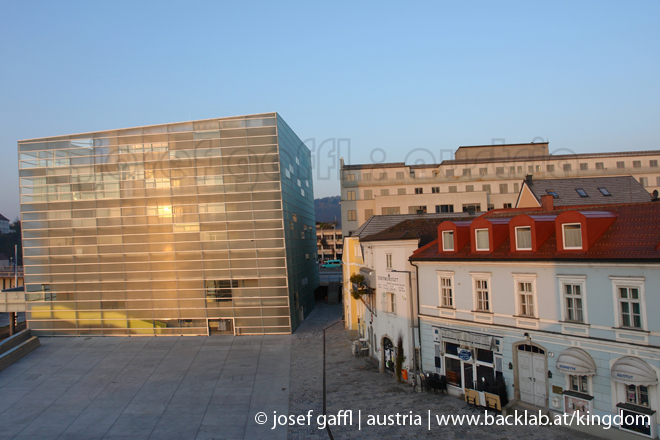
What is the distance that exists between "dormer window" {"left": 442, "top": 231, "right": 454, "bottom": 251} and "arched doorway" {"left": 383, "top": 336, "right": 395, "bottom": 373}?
7391 mm

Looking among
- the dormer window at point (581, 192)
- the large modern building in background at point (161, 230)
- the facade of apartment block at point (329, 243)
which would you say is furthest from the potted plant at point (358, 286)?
the facade of apartment block at point (329, 243)

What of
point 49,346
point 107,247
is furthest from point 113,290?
point 49,346

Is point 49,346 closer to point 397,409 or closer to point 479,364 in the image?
point 397,409

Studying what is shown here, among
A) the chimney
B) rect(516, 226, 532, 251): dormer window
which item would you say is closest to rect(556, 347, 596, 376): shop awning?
rect(516, 226, 532, 251): dormer window

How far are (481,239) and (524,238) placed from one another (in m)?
2.13

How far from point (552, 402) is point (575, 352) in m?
2.63

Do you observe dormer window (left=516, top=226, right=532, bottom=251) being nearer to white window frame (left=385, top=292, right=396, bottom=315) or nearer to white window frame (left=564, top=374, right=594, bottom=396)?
white window frame (left=564, top=374, right=594, bottom=396)

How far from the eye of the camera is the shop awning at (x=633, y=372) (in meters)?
14.3

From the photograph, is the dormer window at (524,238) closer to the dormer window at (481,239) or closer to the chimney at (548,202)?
the dormer window at (481,239)

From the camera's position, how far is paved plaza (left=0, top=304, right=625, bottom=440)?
1970cm

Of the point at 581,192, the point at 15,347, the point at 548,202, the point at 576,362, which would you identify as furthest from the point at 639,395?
the point at 15,347

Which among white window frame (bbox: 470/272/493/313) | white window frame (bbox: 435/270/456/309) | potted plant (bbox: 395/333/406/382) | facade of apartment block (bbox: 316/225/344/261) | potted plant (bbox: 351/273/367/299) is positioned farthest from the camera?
facade of apartment block (bbox: 316/225/344/261)

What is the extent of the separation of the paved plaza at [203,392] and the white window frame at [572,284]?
4645 millimetres

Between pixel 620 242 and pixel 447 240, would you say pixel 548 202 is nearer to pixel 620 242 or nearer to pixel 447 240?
pixel 447 240
